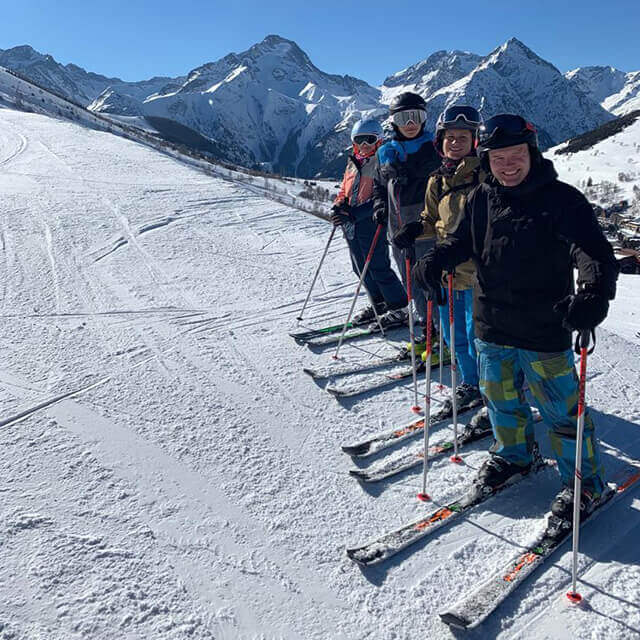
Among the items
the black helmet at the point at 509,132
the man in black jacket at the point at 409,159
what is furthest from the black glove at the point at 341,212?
the black helmet at the point at 509,132

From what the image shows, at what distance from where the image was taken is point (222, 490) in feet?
10.2

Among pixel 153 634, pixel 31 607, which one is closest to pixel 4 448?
pixel 31 607

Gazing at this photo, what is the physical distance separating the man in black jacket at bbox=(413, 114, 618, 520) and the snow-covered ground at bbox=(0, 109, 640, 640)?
539mm

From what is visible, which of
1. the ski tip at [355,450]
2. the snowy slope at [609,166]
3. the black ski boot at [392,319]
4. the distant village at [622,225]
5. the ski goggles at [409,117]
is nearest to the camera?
the ski tip at [355,450]

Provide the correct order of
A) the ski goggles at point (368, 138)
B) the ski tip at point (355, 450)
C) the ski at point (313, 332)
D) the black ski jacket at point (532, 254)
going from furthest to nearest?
1. the ski at point (313, 332)
2. the ski goggles at point (368, 138)
3. the ski tip at point (355, 450)
4. the black ski jacket at point (532, 254)

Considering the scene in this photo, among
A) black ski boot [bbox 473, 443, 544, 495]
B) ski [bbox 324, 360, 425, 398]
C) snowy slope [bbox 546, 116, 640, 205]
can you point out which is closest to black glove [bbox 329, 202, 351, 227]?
ski [bbox 324, 360, 425, 398]

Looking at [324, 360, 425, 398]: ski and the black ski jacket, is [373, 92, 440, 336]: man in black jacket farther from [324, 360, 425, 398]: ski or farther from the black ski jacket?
the black ski jacket

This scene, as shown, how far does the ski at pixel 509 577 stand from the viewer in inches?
86.0

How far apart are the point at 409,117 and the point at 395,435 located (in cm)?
264

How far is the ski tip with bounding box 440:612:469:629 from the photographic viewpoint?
2.14 m

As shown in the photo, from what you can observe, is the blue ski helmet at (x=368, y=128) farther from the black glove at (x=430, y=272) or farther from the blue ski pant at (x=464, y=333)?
the black glove at (x=430, y=272)

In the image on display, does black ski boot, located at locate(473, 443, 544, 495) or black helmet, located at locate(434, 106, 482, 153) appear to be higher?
black helmet, located at locate(434, 106, 482, 153)

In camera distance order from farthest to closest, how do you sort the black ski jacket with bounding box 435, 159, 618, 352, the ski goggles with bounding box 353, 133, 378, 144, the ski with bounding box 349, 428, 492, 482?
the ski goggles with bounding box 353, 133, 378, 144
the ski with bounding box 349, 428, 492, 482
the black ski jacket with bounding box 435, 159, 618, 352

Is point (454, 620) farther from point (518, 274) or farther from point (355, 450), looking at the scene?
point (518, 274)
